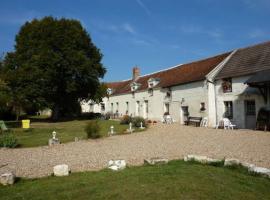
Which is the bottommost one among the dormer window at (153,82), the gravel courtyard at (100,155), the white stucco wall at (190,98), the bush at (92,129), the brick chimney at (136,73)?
the gravel courtyard at (100,155)

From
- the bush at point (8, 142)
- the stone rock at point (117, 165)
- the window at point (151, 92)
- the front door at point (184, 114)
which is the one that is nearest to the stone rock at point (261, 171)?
the stone rock at point (117, 165)

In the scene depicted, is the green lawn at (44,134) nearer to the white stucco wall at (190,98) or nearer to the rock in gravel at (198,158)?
the white stucco wall at (190,98)

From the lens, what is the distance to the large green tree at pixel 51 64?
31.3 meters

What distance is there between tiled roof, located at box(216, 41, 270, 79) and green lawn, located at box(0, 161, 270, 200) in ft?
51.6

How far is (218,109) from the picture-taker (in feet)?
79.2

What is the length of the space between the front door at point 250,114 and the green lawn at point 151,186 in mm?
14932

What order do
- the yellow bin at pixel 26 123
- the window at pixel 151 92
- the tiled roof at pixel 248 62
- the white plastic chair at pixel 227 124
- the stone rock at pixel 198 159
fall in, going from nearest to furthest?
1. the stone rock at pixel 198 159
2. the tiled roof at pixel 248 62
3. the white plastic chair at pixel 227 124
4. the yellow bin at pixel 26 123
5. the window at pixel 151 92

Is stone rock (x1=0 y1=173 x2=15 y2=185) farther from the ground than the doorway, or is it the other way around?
the doorway

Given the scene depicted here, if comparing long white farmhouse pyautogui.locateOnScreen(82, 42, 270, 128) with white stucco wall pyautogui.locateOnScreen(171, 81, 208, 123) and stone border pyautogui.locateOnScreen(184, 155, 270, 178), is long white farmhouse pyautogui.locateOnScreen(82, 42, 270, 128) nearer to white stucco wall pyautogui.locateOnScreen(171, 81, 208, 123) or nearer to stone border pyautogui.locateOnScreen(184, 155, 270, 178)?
white stucco wall pyautogui.locateOnScreen(171, 81, 208, 123)

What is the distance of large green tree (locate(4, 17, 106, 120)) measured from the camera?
103 feet

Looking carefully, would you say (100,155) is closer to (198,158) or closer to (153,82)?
(198,158)

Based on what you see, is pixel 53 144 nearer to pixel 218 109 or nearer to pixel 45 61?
pixel 218 109

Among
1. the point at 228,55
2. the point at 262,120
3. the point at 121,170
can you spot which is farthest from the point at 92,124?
the point at 228,55

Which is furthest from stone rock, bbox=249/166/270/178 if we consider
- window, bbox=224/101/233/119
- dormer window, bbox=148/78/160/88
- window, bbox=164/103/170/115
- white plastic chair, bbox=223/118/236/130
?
dormer window, bbox=148/78/160/88
